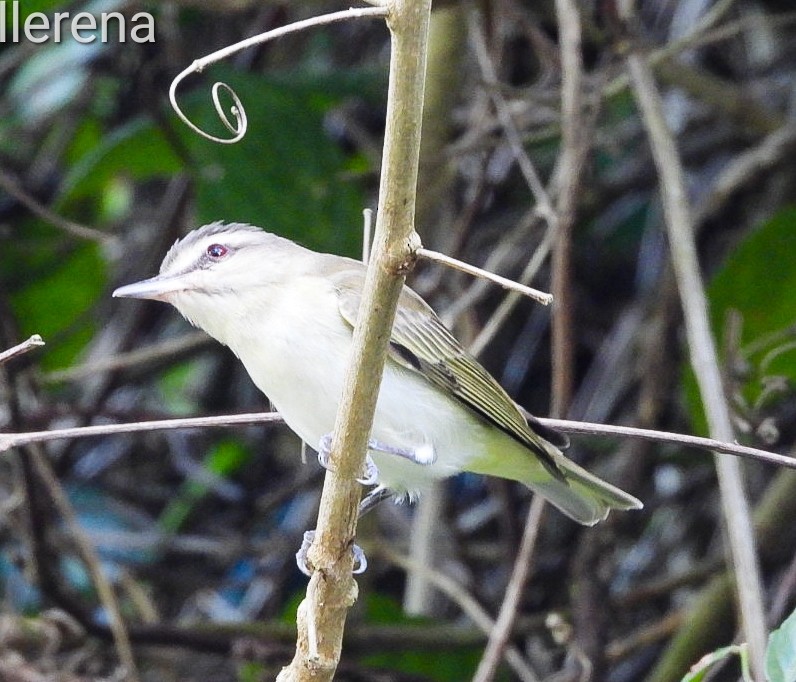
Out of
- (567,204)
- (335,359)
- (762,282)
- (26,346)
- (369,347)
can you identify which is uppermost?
(762,282)

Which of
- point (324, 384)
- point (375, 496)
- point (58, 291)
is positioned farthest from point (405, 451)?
point (58, 291)

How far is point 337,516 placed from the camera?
1611 mm

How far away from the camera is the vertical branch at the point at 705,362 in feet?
7.42

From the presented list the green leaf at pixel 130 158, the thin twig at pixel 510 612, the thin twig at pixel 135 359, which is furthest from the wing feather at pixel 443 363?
the green leaf at pixel 130 158

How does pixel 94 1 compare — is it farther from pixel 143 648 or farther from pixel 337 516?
pixel 337 516

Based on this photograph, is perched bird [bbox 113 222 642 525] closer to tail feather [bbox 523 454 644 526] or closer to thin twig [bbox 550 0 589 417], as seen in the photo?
tail feather [bbox 523 454 644 526]

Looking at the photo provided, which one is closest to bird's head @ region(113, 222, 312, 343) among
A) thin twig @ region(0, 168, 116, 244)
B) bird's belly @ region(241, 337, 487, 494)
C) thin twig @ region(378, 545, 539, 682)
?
bird's belly @ region(241, 337, 487, 494)

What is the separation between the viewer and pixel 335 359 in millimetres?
2240

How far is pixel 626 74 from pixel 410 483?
65.6 inches

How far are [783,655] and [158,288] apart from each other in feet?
4.11

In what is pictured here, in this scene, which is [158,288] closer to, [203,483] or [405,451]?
[405,451]

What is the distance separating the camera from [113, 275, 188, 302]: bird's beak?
225 cm

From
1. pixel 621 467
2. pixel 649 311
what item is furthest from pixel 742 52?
pixel 621 467

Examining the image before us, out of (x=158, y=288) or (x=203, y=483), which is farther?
(x=203, y=483)
